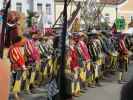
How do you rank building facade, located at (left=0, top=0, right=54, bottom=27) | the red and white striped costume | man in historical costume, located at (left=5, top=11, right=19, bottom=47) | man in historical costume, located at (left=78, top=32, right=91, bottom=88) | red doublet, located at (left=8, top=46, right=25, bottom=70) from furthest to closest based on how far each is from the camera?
building facade, located at (left=0, top=0, right=54, bottom=27), man in historical costume, located at (left=78, top=32, right=91, bottom=88), the red and white striped costume, red doublet, located at (left=8, top=46, right=25, bottom=70), man in historical costume, located at (left=5, top=11, right=19, bottom=47)

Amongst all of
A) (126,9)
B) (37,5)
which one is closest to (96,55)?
(37,5)

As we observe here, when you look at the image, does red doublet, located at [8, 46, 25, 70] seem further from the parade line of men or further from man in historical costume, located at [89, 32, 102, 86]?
man in historical costume, located at [89, 32, 102, 86]

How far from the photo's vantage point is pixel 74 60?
34.3 feet

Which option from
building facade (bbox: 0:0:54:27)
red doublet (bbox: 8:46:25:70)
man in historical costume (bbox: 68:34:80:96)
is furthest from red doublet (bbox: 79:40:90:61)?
building facade (bbox: 0:0:54:27)

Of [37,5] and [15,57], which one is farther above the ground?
[37,5]

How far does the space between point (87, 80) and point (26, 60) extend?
1.88 meters

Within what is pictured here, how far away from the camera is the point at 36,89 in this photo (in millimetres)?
11000

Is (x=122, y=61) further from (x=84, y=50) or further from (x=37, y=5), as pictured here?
(x=37, y=5)

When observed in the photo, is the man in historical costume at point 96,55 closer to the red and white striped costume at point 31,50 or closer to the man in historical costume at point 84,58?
the man in historical costume at point 84,58

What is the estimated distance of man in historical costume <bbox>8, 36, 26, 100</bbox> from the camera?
910 centimetres

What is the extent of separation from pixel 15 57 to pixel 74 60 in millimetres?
1692

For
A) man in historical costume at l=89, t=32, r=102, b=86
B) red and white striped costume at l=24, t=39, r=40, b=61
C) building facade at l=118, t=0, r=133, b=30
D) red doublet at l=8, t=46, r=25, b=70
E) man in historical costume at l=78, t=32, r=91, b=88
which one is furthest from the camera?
building facade at l=118, t=0, r=133, b=30

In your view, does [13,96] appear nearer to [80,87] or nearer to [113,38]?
[80,87]

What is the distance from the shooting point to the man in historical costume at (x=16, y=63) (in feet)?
29.9
